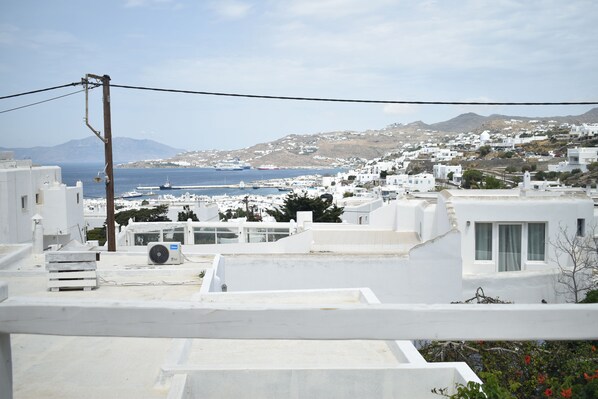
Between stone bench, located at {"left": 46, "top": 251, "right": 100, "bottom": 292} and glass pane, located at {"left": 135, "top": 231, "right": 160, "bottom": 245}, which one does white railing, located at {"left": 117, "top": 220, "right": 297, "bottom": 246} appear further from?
stone bench, located at {"left": 46, "top": 251, "right": 100, "bottom": 292}

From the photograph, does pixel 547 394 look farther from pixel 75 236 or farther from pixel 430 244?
pixel 75 236

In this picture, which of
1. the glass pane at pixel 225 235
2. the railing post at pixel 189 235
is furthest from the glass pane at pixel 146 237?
the glass pane at pixel 225 235

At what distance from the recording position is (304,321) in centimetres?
208

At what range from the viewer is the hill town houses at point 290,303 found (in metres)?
2.09

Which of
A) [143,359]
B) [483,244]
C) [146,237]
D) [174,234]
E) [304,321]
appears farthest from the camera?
[146,237]

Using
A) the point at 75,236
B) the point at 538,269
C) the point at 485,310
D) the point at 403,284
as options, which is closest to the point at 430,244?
the point at 403,284

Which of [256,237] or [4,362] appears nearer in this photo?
[4,362]

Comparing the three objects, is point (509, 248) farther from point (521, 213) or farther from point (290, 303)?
point (290, 303)

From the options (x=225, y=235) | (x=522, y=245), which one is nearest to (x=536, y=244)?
(x=522, y=245)

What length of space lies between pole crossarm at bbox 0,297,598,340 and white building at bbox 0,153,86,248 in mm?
30401

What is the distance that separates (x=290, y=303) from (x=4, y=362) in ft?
3.80

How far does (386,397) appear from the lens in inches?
172

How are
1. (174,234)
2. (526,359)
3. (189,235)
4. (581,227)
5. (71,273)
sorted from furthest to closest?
(174,234) → (189,235) → (581,227) → (71,273) → (526,359)

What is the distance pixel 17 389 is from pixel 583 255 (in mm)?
14059
